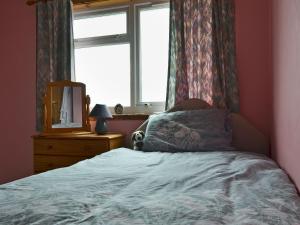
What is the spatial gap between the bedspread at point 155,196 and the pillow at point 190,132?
0.54 m

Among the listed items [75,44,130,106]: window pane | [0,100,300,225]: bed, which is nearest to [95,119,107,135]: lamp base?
[75,44,130,106]: window pane

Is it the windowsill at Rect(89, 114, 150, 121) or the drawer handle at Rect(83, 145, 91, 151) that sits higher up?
the windowsill at Rect(89, 114, 150, 121)

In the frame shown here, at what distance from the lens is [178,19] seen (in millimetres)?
2504

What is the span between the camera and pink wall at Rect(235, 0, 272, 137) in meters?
2.37

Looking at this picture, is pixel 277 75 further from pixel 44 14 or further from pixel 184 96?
pixel 44 14

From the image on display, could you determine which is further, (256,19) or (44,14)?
(44,14)

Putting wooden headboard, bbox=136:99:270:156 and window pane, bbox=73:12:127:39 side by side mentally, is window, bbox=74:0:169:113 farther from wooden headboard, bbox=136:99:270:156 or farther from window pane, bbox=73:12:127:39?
wooden headboard, bbox=136:99:270:156

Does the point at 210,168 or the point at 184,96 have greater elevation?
the point at 184,96

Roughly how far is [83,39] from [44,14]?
46cm

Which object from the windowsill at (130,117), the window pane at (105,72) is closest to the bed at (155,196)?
the windowsill at (130,117)

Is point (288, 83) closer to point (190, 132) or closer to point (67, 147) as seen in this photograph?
point (190, 132)

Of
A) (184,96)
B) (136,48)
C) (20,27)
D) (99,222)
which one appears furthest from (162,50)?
(99,222)

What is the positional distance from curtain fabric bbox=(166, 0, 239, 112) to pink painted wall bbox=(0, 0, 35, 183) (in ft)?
5.17

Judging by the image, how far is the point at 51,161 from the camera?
2521 millimetres
